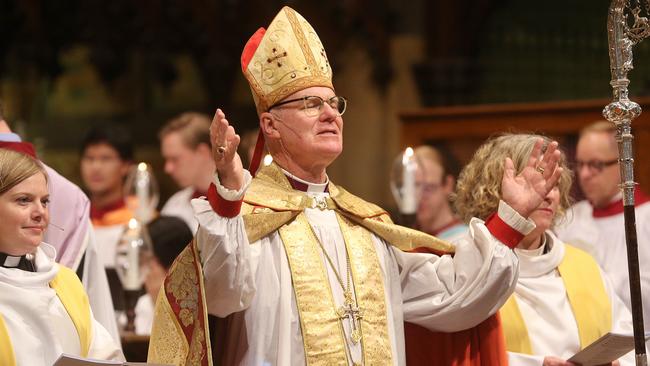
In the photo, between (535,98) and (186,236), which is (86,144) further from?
(535,98)

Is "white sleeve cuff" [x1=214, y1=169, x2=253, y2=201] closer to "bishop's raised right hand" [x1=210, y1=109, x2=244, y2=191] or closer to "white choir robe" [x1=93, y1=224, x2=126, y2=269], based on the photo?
"bishop's raised right hand" [x1=210, y1=109, x2=244, y2=191]

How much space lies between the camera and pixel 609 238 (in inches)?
301

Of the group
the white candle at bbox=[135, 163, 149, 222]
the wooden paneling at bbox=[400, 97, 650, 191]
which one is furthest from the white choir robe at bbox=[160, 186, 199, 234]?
→ the wooden paneling at bbox=[400, 97, 650, 191]

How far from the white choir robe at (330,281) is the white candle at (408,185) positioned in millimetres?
1740

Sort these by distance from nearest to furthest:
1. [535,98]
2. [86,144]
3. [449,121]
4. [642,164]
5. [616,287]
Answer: [616,287] → [642,164] → [86,144] → [449,121] → [535,98]

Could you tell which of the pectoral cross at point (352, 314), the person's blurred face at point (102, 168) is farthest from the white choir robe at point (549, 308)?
the person's blurred face at point (102, 168)

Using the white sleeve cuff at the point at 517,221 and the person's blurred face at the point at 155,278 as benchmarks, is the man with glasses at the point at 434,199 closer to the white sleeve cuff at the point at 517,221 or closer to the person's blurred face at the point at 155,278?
the person's blurred face at the point at 155,278

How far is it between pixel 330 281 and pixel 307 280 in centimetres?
11

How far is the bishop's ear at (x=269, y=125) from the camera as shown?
5195mm

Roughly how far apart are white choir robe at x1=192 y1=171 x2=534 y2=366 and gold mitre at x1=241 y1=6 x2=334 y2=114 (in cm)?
38

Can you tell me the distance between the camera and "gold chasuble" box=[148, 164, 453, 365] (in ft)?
15.7

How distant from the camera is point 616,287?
23.0 feet

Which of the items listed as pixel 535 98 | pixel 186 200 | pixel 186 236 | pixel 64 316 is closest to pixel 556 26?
pixel 535 98

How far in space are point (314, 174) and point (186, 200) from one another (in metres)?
3.61
